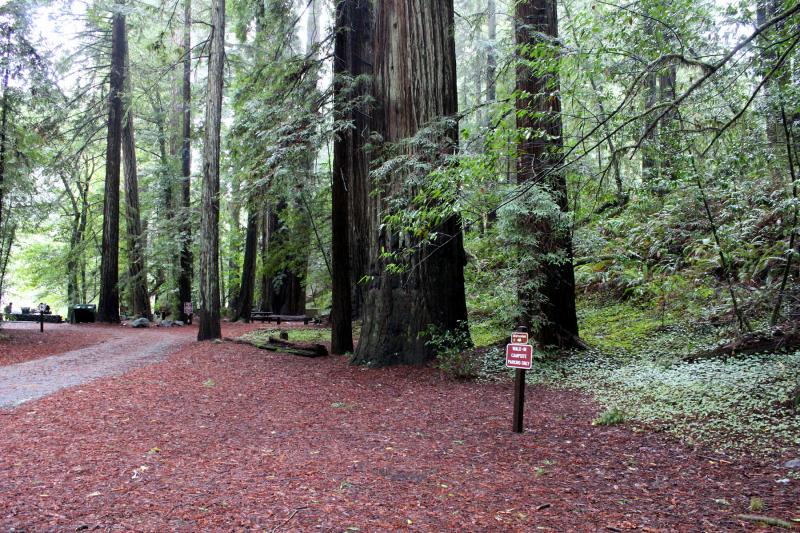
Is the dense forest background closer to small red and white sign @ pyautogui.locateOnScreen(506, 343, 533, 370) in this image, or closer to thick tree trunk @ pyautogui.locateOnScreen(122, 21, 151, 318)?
small red and white sign @ pyautogui.locateOnScreen(506, 343, 533, 370)

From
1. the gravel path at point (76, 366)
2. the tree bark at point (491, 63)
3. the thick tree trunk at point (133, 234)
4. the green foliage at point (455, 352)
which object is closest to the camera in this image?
the gravel path at point (76, 366)

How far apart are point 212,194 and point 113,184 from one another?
324 inches

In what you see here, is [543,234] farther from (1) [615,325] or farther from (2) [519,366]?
(1) [615,325]

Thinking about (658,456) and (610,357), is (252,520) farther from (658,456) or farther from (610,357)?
(610,357)

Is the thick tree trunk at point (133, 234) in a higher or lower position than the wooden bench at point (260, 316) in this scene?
higher

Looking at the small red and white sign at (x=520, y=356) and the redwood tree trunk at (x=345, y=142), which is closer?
the small red and white sign at (x=520, y=356)

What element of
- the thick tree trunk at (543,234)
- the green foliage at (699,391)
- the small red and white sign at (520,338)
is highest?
the thick tree trunk at (543,234)

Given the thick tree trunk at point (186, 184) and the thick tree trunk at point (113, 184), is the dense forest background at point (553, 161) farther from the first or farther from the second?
the thick tree trunk at point (186, 184)

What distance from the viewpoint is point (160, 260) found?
18938 millimetres

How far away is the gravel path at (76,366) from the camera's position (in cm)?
635

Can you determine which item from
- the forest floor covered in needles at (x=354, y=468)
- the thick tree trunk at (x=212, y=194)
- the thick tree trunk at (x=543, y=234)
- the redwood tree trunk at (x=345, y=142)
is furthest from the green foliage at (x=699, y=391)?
the thick tree trunk at (x=212, y=194)

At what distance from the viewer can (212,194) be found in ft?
37.9

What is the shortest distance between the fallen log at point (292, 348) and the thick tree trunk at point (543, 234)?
409cm

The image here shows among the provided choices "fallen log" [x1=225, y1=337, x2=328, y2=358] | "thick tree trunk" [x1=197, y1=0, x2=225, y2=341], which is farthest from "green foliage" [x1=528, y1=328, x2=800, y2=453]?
"thick tree trunk" [x1=197, y1=0, x2=225, y2=341]
